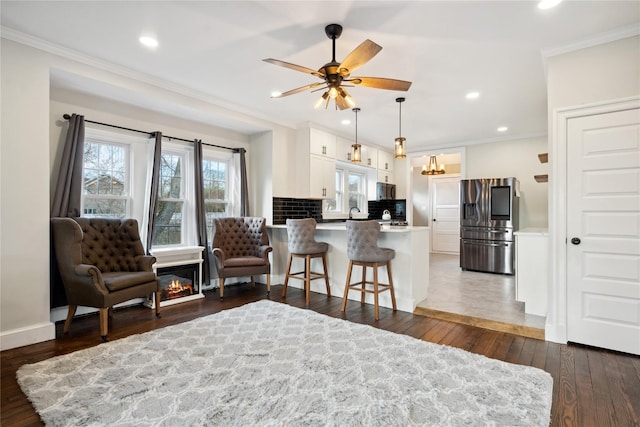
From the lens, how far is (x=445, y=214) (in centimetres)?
841

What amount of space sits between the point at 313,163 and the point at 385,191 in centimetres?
254

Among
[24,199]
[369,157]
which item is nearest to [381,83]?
[24,199]

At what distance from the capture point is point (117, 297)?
2.98 meters

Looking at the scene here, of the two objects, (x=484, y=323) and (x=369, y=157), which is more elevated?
(x=369, y=157)

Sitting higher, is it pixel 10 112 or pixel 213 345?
pixel 10 112

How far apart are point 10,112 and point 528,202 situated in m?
7.25

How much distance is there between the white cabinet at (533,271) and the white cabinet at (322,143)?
3.14 metres

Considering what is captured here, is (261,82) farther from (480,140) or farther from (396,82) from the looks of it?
(480,140)

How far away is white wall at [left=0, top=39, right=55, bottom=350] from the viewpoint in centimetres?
267

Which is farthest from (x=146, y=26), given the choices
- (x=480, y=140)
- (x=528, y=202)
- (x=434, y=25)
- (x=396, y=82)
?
(x=528, y=202)

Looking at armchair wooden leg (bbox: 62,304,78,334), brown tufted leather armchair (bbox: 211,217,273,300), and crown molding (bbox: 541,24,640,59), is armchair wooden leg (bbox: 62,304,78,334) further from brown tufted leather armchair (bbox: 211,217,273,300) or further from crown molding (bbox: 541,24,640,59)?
crown molding (bbox: 541,24,640,59)

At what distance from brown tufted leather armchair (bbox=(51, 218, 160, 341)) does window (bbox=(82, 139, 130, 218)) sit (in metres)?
0.38

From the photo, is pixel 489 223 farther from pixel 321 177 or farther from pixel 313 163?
pixel 313 163

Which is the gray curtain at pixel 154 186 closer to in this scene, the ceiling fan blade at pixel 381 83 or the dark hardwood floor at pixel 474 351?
the dark hardwood floor at pixel 474 351
